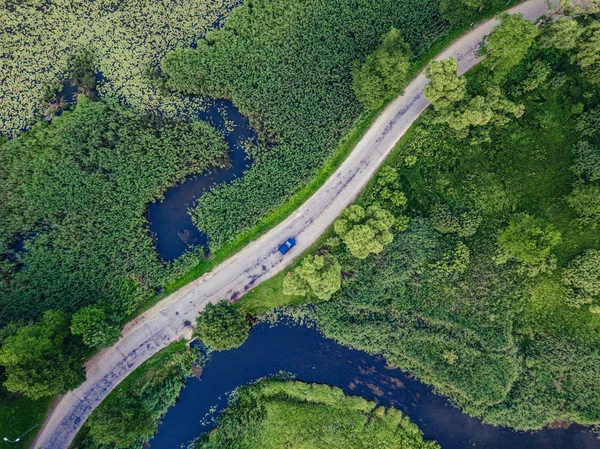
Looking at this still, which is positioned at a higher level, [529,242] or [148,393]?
[529,242]

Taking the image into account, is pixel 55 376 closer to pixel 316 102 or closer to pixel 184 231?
pixel 184 231

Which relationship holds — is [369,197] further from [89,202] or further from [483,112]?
[89,202]

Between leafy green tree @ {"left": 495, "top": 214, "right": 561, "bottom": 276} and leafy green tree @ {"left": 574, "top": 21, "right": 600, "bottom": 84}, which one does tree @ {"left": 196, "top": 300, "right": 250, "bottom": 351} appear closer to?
leafy green tree @ {"left": 495, "top": 214, "right": 561, "bottom": 276}

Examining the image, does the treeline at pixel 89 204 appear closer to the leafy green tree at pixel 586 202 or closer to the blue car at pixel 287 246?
the blue car at pixel 287 246

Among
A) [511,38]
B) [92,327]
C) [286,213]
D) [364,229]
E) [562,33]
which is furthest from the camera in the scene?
[286,213]

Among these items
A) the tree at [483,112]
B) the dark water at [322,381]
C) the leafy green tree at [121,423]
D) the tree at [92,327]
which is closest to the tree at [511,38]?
the tree at [483,112]

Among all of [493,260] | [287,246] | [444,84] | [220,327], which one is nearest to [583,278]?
[493,260]
